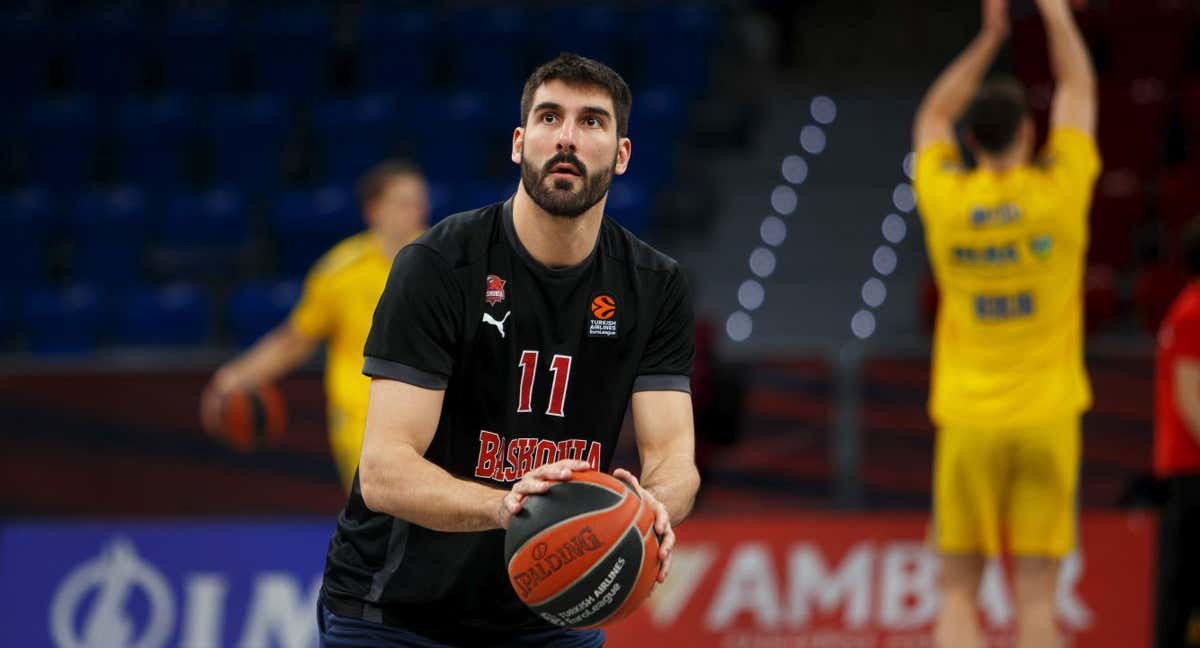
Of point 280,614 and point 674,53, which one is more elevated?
point 674,53

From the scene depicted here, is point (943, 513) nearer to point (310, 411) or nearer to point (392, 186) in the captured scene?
point (392, 186)

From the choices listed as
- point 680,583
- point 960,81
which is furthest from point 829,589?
point 960,81

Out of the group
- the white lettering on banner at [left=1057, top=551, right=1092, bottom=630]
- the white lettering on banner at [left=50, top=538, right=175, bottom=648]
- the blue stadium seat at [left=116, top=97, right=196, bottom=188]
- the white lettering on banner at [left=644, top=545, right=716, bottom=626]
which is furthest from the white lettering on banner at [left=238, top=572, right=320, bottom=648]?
the blue stadium seat at [left=116, top=97, right=196, bottom=188]

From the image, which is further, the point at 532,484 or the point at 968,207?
the point at 968,207

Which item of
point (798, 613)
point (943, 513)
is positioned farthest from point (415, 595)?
point (798, 613)

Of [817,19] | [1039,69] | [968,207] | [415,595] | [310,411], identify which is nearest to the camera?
[415,595]

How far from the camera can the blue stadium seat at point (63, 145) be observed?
1301cm

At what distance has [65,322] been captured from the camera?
11453mm

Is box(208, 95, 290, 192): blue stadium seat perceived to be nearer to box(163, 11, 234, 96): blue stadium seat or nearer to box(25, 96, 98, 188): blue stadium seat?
box(163, 11, 234, 96): blue stadium seat

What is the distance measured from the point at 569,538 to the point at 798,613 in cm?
505

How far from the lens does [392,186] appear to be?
7.41 meters

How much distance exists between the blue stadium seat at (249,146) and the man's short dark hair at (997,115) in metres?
7.68

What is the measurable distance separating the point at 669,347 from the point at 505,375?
47 cm

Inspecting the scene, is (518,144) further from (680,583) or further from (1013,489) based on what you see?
(680,583)
